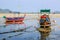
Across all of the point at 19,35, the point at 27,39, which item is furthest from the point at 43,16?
the point at 19,35

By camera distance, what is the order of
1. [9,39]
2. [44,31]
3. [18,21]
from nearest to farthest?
[44,31] < [9,39] < [18,21]

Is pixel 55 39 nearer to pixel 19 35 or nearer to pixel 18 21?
pixel 19 35

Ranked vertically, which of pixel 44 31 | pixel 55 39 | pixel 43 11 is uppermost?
pixel 43 11

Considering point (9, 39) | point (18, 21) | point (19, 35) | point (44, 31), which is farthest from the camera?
point (18, 21)

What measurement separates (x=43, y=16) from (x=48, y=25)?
1531 millimetres

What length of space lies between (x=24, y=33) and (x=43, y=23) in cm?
1220

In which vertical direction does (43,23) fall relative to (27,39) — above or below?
above

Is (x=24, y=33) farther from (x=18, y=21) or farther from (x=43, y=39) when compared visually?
(x=18, y=21)

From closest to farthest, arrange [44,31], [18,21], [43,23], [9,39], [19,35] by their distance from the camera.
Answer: [44,31] → [43,23] → [9,39] → [19,35] → [18,21]

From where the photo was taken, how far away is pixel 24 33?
36.2m

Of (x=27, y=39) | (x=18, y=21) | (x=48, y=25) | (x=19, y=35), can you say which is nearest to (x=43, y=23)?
(x=48, y=25)

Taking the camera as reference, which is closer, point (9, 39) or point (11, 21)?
point (9, 39)

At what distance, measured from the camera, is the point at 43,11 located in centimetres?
2586

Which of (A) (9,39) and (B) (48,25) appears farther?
(A) (9,39)
